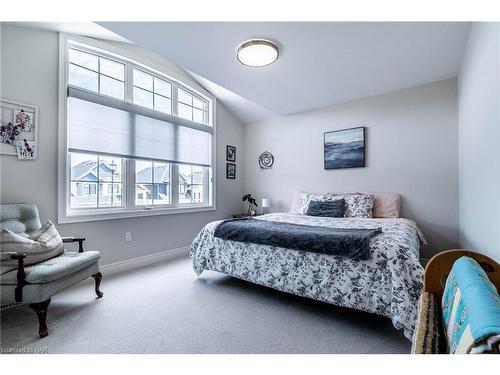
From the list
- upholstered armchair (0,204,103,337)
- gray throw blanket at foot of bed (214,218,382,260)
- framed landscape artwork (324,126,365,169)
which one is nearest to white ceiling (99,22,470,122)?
framed landscape artwork (324,126,365,169)

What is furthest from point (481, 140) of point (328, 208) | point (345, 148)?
point (345, 148)

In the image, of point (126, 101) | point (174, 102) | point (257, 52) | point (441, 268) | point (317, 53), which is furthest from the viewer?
point (174, 102)

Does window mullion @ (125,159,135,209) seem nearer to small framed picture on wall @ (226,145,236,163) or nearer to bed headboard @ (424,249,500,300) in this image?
small framed picture on wall @ (226,145,236,163)

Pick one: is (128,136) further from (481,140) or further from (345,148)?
(481,140)

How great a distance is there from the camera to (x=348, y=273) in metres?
1.82

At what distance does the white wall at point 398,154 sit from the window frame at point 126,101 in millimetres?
1413

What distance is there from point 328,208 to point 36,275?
3097mm

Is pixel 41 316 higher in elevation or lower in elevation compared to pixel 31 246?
lower

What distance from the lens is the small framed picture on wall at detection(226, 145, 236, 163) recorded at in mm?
4500

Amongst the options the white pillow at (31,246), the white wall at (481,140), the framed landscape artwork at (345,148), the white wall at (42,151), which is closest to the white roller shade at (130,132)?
the white wall at (42,151)

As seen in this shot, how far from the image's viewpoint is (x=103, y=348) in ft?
5.01

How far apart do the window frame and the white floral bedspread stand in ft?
4.60
